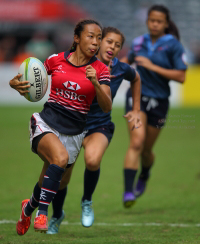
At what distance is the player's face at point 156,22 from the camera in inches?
244

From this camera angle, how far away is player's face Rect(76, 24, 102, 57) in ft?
13.9

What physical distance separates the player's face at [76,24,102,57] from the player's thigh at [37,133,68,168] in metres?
0.80

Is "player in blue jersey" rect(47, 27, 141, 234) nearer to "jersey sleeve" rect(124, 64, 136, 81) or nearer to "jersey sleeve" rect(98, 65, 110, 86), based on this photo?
"jersey sleeve" rect(124, 64, 136, 81)

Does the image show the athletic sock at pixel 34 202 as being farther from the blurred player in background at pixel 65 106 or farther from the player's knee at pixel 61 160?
the player's knee at pixel 61 160

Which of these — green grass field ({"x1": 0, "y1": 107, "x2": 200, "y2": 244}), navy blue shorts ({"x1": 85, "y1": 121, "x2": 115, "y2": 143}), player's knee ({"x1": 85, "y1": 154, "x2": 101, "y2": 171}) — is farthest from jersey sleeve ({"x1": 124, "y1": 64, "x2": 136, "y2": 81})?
green grass field ({"x1": 0, "y1": 107, "x2": 200, "y2": 244})

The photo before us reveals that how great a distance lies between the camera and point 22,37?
75.3 ft

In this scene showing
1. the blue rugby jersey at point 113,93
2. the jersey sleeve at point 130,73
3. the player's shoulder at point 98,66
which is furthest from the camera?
the jersey sleeve at point 130,73

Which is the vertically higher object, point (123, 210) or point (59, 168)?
point (59, 168)

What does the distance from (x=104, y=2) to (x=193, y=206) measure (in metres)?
20.6

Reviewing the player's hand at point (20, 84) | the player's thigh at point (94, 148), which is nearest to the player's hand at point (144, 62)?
the player's thigh at point (94, 148)

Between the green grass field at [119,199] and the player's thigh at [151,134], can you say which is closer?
the green grass field at [119,199]

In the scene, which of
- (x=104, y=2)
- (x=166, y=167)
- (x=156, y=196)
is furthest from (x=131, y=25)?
(x=156, y=196)

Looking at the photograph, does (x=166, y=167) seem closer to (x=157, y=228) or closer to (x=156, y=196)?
(x=156, y=196)

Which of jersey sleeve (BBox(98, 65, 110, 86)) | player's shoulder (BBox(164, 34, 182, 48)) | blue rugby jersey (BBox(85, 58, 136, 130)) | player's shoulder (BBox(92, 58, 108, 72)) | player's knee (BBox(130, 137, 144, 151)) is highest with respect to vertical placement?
player's shoulder (BBox(164, 34, 182, 48))
